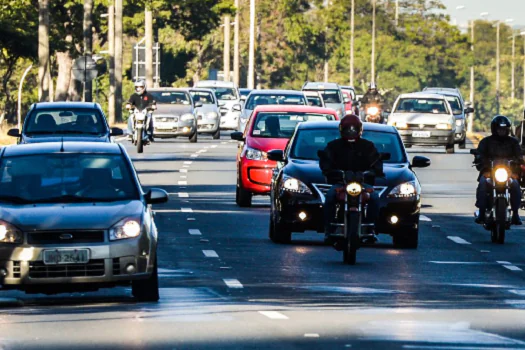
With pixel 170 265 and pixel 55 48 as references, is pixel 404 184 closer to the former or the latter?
pixel 170 265

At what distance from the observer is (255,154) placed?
26.9 m

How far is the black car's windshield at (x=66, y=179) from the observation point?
49.3 feet

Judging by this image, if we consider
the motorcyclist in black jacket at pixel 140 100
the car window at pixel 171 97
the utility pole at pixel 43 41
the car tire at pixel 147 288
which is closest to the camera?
the car tire at pixel 147 288

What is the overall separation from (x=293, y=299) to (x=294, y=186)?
19.2ft

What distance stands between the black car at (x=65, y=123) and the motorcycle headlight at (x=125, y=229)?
1550cm

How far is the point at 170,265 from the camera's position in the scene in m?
18.0

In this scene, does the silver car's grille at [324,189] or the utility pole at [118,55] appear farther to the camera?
the utility pole at [118,55]

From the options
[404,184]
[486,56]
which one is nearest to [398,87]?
[486,56]

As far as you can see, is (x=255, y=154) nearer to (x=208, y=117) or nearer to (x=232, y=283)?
(x=232, y=283)

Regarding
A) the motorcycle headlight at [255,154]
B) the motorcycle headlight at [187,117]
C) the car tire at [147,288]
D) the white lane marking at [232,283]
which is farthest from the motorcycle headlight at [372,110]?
the car tire at [147,288]

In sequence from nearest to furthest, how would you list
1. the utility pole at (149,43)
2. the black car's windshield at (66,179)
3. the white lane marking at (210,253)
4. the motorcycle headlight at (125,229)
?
the motorcycle headlight at (125,229), the black car's windshield at (66,179), the white lane marking at (210,253), the utility pole at (149,43)

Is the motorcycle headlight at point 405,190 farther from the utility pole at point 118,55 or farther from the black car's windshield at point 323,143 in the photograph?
the utility pole at point 118,55

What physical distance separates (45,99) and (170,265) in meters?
40.4

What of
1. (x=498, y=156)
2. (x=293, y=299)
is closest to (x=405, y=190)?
(x=498, y=156)
